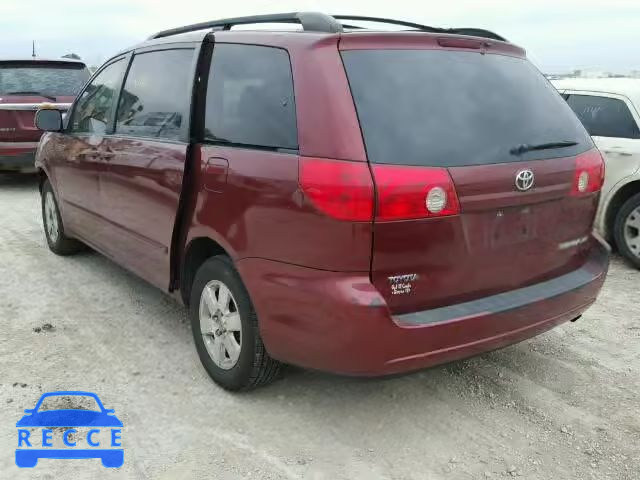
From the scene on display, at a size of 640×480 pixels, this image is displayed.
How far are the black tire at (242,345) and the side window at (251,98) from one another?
2.05 feet

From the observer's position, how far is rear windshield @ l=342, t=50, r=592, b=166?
2.54 meters

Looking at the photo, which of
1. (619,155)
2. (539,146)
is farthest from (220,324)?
(619,155)

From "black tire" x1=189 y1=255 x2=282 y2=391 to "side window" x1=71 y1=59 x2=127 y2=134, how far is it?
1.70 meters

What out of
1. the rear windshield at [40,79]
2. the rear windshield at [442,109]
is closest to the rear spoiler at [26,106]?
the rear windshield at [40,79]

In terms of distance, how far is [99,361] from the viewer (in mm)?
3611

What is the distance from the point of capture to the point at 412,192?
2.47 meters

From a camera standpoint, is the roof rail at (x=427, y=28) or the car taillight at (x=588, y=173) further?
the roof rail at (x=427, y=28)

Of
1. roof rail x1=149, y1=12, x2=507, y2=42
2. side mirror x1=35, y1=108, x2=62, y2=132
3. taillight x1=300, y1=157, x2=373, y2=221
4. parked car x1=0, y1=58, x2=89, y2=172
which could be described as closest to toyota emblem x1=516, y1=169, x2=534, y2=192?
taillight x1=300, y1=157, x2=373, y2=221

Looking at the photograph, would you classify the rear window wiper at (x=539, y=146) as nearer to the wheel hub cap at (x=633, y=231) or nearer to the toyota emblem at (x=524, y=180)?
the toyota emblem at (x=524, y=180)

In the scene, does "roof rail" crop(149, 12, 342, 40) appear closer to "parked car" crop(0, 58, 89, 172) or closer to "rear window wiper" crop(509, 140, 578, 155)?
"rear window wiper" crop(509, 140, 578, 155)

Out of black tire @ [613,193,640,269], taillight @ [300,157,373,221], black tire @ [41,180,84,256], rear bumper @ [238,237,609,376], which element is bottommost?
black tire @ [41,180,84,256]

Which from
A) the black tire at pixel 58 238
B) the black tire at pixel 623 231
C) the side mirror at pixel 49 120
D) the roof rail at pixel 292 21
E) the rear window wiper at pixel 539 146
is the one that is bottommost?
the black tire at pixel 58 238

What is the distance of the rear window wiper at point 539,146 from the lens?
280cm

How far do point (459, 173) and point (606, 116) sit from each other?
4.01m
